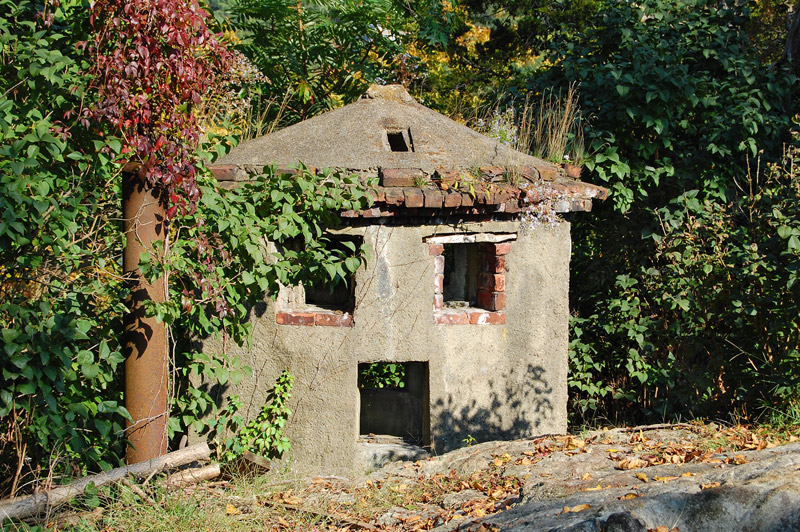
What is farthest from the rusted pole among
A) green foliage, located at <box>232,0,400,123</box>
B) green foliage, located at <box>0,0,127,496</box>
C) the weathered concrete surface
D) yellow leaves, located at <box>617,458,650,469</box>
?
green foliage, located at <box>232,0,400,123</box>

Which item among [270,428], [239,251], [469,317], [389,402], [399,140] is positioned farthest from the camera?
[389,402]

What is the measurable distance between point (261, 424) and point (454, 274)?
98.8 inches

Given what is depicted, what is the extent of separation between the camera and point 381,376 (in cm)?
929

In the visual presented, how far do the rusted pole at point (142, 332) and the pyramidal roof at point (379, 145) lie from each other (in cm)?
185

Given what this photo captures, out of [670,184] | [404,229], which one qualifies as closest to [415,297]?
[404,229]

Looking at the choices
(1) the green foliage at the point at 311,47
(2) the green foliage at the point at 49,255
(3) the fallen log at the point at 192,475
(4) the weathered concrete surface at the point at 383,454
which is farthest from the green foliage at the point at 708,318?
(2) the green foliage at the point at 49,255

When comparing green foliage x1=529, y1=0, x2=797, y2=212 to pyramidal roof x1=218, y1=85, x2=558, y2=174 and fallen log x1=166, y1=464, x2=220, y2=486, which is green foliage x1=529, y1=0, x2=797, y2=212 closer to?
pyramidal roof x1=218, y1=85, x2=558, y2=174

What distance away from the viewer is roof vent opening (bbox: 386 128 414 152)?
21.4ft

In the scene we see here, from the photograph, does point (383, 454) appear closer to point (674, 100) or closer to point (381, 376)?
point (381, 376)

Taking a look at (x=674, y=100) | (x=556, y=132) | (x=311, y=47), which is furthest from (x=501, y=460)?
(x=311, y=47)

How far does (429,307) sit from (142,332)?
8.20 feet

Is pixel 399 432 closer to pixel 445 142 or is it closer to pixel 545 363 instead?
pixel 545 363

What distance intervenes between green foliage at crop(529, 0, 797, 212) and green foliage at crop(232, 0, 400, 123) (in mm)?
2928

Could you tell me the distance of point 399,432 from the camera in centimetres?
883
